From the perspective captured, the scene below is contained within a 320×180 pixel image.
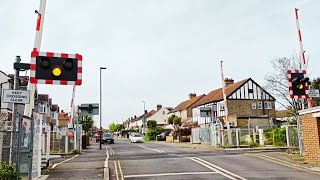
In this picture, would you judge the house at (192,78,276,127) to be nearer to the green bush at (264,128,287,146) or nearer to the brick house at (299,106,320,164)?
the green bush at (264,128,287,146)

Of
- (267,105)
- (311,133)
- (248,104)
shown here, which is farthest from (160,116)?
(311,133)

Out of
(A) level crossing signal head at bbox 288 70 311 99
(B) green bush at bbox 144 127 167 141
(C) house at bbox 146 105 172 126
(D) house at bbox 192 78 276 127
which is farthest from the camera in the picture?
(C) house at bbox 146 105 172 126

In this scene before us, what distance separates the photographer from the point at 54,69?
8.27m

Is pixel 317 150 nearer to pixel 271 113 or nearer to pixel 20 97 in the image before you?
pixel 20 97

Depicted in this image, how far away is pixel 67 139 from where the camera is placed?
24.9 m

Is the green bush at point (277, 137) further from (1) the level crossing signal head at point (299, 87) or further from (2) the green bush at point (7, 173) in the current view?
(2) the green bush at point (7, 173)

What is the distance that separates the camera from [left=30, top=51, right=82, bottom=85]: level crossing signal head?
821 centimetres

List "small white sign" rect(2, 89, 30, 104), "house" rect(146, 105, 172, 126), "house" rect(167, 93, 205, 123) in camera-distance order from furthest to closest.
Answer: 1. "house" rect(146, 105, 172, 126)
2. "house" rect(167, 93, 205, 123)
3. "small white sign" rect(2, 89, 30, 104)

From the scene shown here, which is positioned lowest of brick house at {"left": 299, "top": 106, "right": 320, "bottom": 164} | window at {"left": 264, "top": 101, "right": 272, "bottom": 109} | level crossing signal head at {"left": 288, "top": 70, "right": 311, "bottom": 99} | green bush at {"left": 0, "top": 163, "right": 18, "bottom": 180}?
green bush at {"left": 0, "top": 163, "right": 18, "bottom": 180}

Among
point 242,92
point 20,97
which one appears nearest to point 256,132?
point 242,92

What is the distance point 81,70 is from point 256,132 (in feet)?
81.0

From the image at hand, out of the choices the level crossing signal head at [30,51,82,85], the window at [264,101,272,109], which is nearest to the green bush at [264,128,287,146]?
the window at [264,101,272,109]

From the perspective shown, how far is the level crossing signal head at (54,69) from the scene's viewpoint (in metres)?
8.21

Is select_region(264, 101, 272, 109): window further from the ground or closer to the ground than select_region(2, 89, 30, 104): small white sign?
further from the ground
